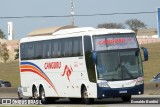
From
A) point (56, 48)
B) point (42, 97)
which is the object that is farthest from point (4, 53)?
point (56, 48)

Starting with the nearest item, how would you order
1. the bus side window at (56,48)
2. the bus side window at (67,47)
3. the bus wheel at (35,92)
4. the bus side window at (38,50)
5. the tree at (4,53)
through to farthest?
the bus side window at (67,47) → the bus side window at (56,48) → the bus side window at (38,50) → the bus wheel at (35,92) → the tree at (4,53)

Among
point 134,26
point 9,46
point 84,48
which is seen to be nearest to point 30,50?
point 84,48

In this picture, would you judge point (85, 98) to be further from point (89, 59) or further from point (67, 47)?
point (67, 47)

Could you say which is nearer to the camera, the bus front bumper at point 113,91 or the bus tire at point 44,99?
the bus front bumper at point 113,91

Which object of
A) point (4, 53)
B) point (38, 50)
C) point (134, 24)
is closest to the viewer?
point (38, 50)

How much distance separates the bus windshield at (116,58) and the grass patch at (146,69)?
38.2 metres

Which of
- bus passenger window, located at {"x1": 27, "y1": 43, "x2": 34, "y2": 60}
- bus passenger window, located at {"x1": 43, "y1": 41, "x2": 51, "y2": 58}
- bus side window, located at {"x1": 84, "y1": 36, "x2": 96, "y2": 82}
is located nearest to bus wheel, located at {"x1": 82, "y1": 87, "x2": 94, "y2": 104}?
bus side window, located at {"x1": 84, "y1": 36, "x2": 96, "y2": 82}

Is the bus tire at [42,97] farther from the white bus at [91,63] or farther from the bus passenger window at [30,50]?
the bus passenger window at [30,50]

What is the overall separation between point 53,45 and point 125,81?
18.8ft

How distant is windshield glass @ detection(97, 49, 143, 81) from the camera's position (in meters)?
28.4

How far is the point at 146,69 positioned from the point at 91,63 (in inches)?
1848

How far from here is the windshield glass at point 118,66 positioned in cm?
2842

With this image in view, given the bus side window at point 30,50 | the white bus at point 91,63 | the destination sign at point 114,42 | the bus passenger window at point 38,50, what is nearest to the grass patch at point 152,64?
the bus side window at point 30,50

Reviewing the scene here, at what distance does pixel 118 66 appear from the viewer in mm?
28453
